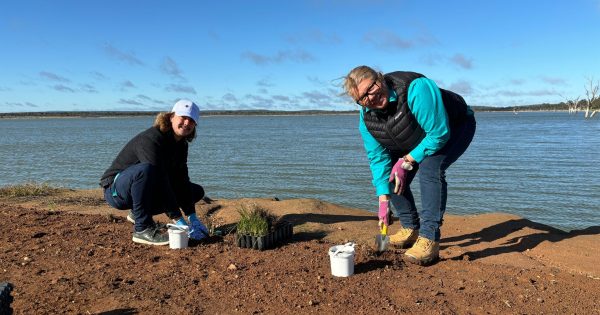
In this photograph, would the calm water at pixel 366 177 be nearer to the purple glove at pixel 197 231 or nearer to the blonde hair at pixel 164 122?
the purple glove at pixel 197 231

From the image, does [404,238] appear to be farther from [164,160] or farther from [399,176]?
[164,160]

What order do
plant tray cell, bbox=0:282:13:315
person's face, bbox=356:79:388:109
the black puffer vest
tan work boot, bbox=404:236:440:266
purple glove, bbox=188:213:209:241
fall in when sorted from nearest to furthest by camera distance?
plant tray cell, bbox=0:282:13:315
person's face, bbox=356:79:388:109
the black puffer vest
tan work boot, bbox=404:236:440:266
purple glove, bbox=188:213:209:241

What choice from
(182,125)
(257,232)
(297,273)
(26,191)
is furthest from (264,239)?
(26,191)

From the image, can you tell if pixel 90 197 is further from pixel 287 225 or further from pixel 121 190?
pixel 287 225

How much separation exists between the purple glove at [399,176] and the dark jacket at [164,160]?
212 cm

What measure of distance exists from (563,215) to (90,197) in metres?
8.53

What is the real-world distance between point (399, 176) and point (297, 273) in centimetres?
122

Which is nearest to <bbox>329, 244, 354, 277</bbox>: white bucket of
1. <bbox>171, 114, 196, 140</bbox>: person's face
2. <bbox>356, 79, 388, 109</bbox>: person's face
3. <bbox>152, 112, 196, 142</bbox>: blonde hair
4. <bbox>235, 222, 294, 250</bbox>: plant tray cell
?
<bbox>235, 222, 294, 250</bbox>: plant tray cell

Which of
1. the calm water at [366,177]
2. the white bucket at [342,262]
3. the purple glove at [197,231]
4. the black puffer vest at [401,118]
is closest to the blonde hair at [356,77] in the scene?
the black puffer vest at [401,118]

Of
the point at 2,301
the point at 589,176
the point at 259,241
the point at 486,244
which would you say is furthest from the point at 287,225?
the point at 589,176

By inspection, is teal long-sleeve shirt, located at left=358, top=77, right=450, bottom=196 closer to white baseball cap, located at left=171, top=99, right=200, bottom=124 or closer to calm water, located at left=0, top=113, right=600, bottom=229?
white baseball cap, located at left=171, top=99, right=200, bottom=124

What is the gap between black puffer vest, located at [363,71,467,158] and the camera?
3921mm

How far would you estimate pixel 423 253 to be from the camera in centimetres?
407

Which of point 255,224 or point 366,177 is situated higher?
point 255,224
